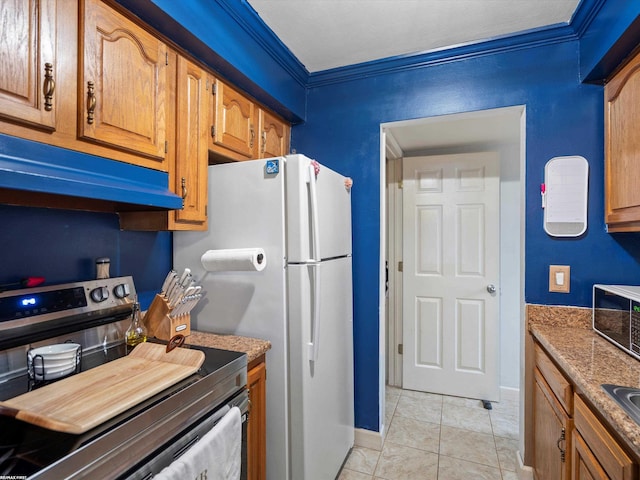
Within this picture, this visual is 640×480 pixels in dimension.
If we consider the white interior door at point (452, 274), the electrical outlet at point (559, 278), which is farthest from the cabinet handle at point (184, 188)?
the white interior door at point (452, 274)

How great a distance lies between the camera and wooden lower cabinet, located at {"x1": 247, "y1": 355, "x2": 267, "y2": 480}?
1375mm

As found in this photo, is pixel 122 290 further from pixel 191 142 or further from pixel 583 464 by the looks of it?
pixel 583 464

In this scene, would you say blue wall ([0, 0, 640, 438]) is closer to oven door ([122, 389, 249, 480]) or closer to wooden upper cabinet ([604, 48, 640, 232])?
wooden upper cabinet ([604, 48, 640, 232])

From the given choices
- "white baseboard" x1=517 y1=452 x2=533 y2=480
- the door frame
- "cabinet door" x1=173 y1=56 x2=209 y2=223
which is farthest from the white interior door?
"cabinet door" x1=173 y1=56 x2=209 y2=223

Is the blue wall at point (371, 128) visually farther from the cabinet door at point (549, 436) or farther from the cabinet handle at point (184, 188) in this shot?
the cabinet door at point (549, 436)

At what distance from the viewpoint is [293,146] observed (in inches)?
93.2

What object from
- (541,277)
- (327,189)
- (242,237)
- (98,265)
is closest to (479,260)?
(541,277)

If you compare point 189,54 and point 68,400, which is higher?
point 189,54

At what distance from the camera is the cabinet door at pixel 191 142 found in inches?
55.7

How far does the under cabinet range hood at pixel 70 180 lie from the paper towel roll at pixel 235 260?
0.29m

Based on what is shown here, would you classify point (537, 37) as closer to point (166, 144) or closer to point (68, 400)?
point (166, 144)

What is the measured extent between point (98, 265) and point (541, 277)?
218 cm

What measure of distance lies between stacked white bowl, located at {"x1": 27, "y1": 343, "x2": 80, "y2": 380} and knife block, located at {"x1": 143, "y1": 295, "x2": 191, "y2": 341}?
1.16ft

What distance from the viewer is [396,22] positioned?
1.70 m
